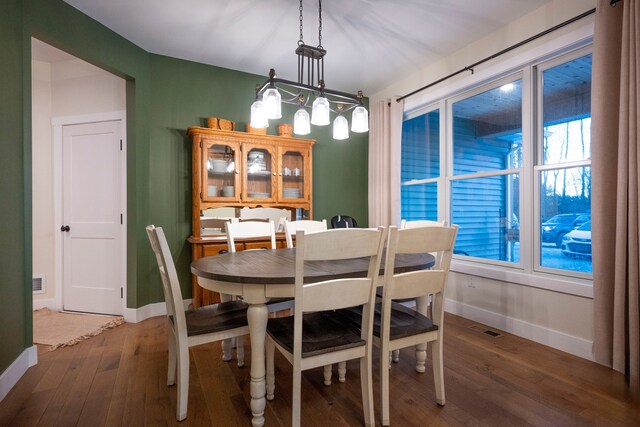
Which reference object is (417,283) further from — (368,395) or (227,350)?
(227,350)

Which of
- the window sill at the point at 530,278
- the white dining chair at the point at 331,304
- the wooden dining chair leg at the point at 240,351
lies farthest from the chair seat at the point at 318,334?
the window sill at the point at 530,278

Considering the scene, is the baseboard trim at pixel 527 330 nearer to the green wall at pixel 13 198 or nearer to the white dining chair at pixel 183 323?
the white dining chair at pixel 183 323

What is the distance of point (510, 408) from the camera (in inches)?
65.9

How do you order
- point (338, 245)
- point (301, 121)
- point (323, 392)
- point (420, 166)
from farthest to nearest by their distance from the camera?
point (420, 166), point (301, 121), point (323, 392), point (338, 245)

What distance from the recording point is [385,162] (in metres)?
3.90

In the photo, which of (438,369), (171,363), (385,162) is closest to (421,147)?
(385,162)

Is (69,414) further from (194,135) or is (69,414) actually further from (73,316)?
(194,135)

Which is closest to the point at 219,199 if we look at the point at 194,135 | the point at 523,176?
the point at 194,135

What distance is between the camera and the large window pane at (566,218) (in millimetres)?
2383

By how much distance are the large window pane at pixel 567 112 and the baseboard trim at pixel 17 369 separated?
388 centimetres

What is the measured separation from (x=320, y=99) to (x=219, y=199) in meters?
1.66

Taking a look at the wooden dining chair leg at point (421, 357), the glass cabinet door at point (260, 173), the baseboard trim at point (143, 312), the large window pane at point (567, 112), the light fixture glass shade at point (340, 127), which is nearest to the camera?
the wooden dining chair leg at point (421, 357)

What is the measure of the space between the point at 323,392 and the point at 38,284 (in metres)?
3.29

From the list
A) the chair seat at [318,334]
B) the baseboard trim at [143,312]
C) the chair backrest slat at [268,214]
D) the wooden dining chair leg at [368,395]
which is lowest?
the baseboard trim at [143,312]
